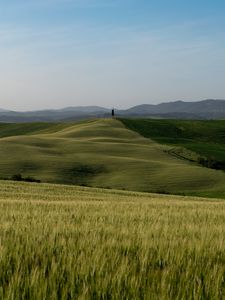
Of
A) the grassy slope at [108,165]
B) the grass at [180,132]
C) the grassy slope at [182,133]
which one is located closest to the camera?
the grassy slope at [108,165]

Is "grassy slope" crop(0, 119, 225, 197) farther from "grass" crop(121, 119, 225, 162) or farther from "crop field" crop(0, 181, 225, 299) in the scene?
"crop field" crop(0, 181, 225, 299)

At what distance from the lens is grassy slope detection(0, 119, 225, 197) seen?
7131 cm

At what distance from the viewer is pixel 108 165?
83875 millimetres

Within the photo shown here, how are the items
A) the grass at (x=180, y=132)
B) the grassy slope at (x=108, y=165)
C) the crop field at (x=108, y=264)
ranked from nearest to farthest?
the crop field at (x=108, y=264)
the grassy slope at (x=108, y=165)
the grass at (x=180, y=132)

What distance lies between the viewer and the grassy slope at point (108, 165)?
7131 cm

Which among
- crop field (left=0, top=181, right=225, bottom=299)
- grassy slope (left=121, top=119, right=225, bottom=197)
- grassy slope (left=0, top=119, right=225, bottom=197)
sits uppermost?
crop field (left=0, top=181, right=225, bottom=299)

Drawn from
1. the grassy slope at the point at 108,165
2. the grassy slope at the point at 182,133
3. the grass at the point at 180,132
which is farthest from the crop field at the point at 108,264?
the grass at the point at 180,132

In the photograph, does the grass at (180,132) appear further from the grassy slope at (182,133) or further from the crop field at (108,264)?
the crop field at (108,264)

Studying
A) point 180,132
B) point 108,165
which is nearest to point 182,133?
point 180,132

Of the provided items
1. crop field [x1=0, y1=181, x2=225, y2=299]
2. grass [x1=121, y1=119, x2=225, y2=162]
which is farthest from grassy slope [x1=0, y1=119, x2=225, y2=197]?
crop field [x1=0, y1=181, x2=225, y2=299]

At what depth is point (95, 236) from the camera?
6.74m

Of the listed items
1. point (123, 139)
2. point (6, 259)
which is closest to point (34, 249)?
point (6, 259)

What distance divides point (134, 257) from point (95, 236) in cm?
128

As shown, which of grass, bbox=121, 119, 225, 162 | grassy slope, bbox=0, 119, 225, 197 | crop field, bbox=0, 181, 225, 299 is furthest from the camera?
grass, bbox=121, 119, 225, 162
